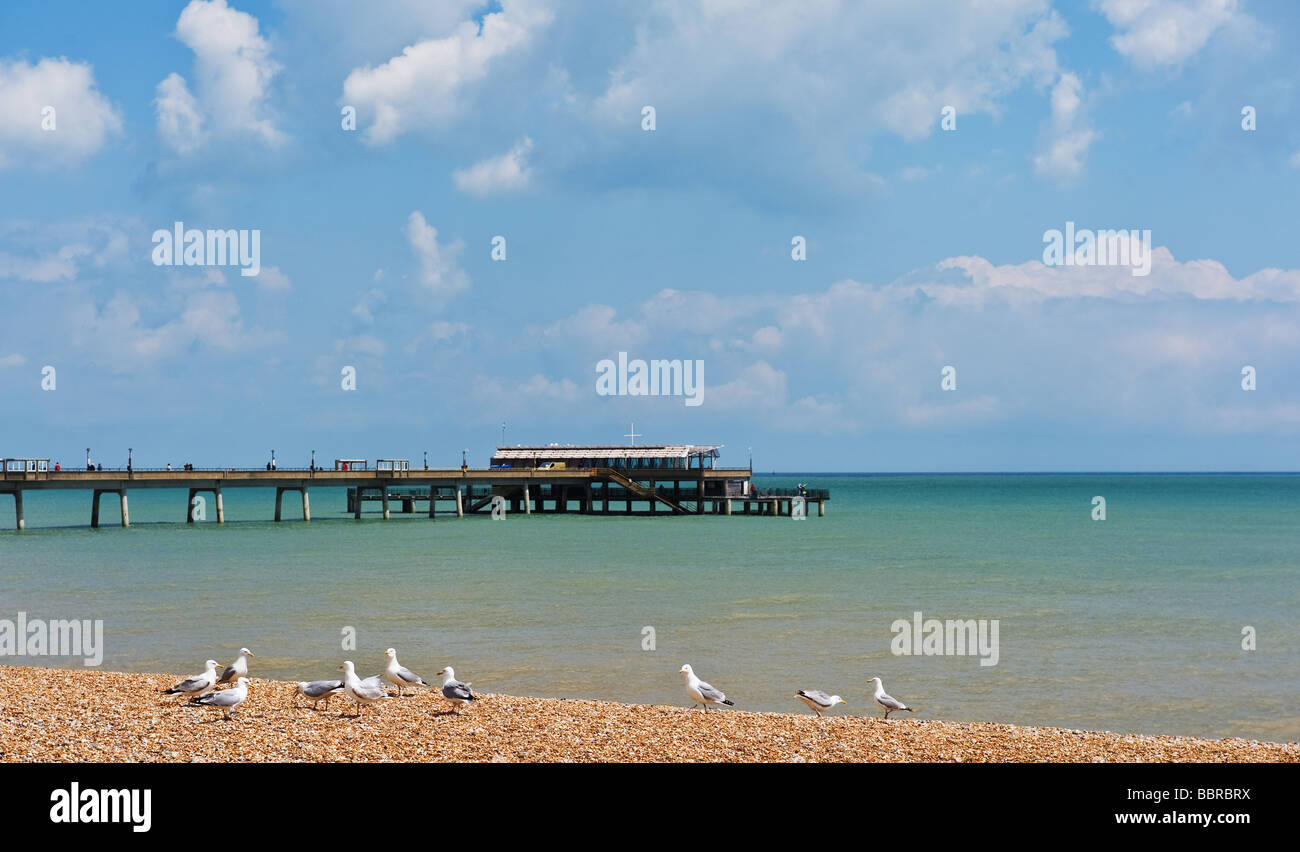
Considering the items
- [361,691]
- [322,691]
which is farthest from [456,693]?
[322,691]

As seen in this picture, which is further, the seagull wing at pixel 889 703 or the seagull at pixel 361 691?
the seagull wing at pixel 889 703

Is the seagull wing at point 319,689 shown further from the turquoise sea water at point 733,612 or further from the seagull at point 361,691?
the turquoise sea water at point 733,612

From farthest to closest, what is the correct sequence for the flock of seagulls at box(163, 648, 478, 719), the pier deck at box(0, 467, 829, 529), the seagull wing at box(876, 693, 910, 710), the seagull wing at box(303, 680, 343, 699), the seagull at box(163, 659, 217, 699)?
the pier deck at box(0, 467, 829, 529) < the seagull wing at box(876, 693, 910, 710) < the seagull at box(163, 659, 217, 699) < the seagull wing at box(303, 680, 343, 699) < the flock of seagulls at box(163, 648, 478, 719)

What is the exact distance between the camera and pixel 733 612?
1188 inches

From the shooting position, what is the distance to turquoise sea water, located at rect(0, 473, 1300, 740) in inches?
760

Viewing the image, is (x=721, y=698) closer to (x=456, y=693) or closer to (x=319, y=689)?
(x=456, y=693)

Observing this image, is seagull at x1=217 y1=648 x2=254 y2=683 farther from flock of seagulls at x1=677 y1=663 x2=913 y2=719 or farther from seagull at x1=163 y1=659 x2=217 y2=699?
flock of seagulls at x1=677 y1=663 x2=913 y2=719

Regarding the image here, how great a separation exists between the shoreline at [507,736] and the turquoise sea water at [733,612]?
128 inches

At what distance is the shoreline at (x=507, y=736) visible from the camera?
11906 millimetres

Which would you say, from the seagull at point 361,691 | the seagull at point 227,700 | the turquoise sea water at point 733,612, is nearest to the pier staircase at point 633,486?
the turquoise sea water at point 733,612

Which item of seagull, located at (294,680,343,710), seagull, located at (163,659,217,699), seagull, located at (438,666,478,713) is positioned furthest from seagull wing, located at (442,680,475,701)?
seagull, located at (163,659,217,699)

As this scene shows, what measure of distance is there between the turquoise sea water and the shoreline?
3246 millimetres

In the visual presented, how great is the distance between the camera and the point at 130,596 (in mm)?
33562
